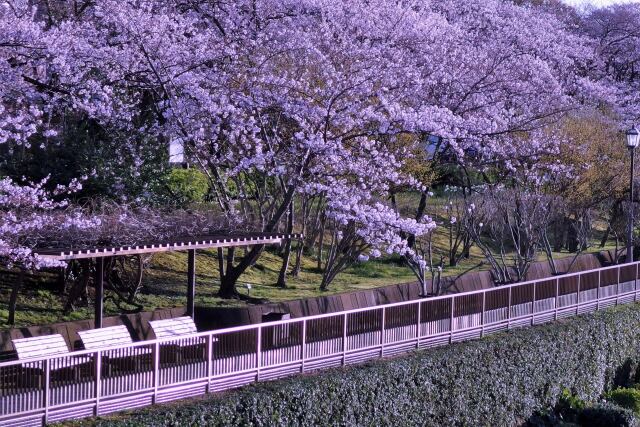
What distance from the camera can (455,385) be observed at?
1518cm

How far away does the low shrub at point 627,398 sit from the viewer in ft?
59.8

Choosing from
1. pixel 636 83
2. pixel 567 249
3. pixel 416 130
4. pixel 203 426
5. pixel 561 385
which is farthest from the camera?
pixel 636 83

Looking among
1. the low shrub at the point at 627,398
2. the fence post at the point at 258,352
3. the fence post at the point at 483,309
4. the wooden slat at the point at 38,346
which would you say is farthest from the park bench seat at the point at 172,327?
the low shrub at the point at 627,398

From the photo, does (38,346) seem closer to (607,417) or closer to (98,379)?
(98,379)

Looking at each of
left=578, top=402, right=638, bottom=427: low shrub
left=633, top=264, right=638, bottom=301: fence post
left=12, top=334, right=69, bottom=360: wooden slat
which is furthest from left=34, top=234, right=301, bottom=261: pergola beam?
left=633, top=264, right=638, bottom=301: fence post

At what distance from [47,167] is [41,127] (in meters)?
2.25

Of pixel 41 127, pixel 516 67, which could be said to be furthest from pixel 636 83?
pixel 41 127

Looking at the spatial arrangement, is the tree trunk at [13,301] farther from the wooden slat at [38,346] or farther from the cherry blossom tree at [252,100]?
the wooden slat at [38,346]

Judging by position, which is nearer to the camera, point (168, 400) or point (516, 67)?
point (168, 400)

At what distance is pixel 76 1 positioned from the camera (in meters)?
22.8

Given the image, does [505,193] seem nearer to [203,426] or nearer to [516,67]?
Result: [516,67]

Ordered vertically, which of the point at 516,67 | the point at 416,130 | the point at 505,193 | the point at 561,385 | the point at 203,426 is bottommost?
the point at 561,385

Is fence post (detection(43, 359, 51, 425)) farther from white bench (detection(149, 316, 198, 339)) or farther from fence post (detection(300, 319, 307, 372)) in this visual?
fence post (detection(300, 319, 307, 372))

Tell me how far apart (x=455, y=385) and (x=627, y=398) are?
5324 mm
